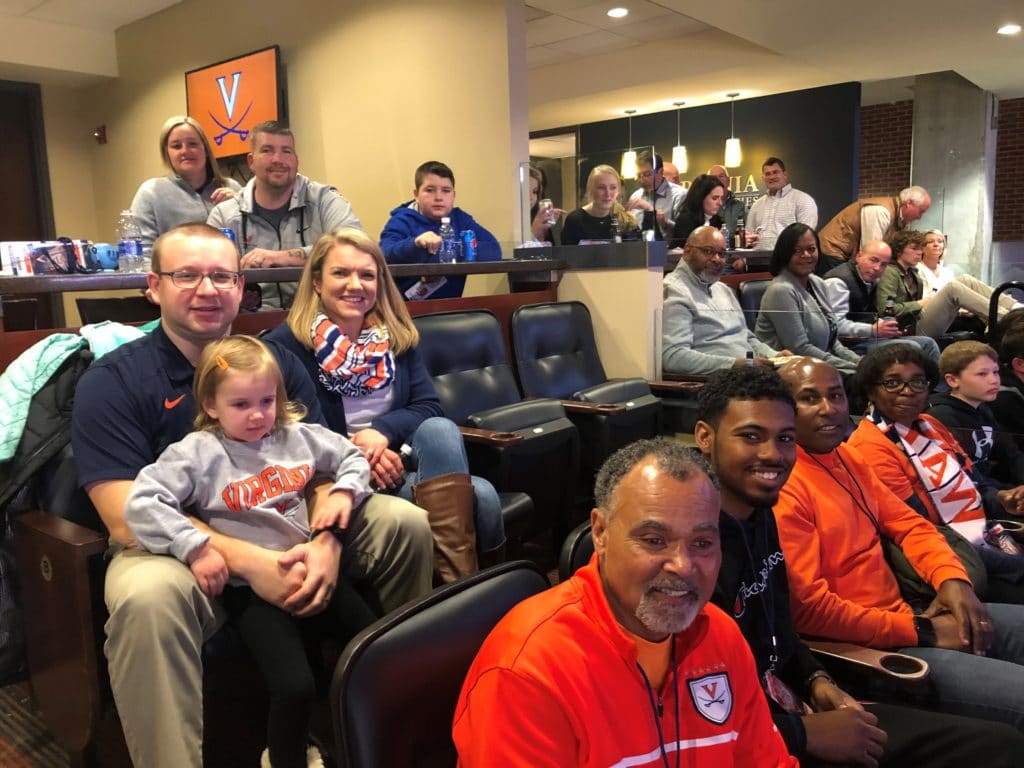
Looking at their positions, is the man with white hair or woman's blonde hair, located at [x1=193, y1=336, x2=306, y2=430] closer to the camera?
woman's blonde hair, located at [x1=193, y1=336, x2=306, y2=430]

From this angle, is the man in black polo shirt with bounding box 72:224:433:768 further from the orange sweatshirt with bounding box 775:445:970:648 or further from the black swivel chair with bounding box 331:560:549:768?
the orange sweatshirt with bounding box 775:445:970:648

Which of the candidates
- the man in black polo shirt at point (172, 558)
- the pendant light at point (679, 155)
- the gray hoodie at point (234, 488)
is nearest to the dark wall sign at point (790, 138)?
the pendant light at point (679, 155)

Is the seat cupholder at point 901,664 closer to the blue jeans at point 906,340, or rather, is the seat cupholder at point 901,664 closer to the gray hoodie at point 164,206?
the blue jeans at point 906,340

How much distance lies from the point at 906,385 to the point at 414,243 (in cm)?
194

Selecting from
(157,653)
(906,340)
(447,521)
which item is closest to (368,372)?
(447,521)

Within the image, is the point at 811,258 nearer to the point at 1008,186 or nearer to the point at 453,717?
the point at 453,717

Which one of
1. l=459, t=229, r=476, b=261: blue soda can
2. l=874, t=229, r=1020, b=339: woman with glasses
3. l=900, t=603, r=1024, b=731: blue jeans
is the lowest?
l=900, t=603, r=1024, b=731: blue jeans

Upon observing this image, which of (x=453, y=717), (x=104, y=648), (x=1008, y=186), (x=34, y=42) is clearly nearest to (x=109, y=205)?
(x=34, y=42)

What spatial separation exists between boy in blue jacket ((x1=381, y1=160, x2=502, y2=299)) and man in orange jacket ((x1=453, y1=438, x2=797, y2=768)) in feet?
7.46

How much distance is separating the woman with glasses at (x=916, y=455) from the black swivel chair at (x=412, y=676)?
1.40 m

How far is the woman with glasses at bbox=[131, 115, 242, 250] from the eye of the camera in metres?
3.26

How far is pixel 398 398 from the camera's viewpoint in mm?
2346

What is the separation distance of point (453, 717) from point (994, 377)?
2.24m

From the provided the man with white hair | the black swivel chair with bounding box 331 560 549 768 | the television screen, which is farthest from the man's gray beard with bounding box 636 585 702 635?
the television screen
